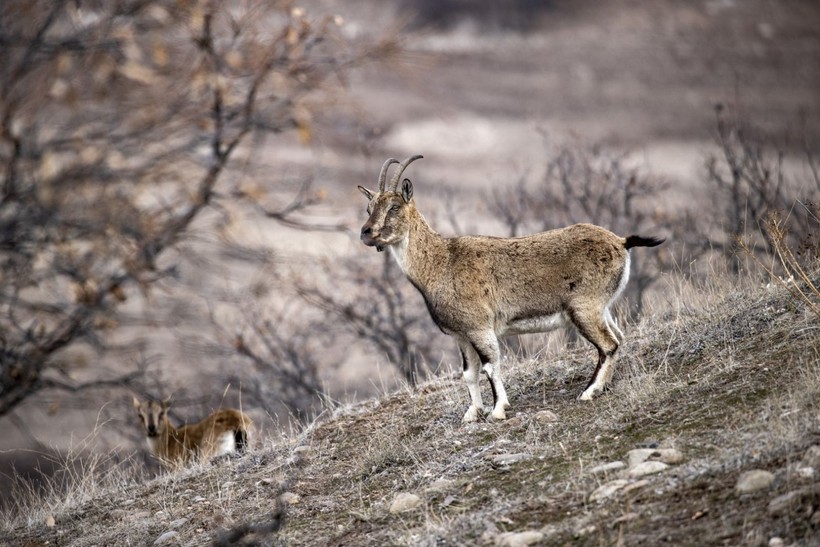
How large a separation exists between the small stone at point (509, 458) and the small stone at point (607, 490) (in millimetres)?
1381

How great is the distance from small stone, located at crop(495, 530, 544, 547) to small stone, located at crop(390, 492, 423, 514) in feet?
4.43

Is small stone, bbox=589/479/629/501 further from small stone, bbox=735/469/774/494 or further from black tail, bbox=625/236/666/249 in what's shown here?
black tail, bbox=625/236/666/249

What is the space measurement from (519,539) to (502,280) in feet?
12.5

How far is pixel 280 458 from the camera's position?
1040cm

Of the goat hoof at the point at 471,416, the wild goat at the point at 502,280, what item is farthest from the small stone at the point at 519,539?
the goat hoof at the point at 471,416

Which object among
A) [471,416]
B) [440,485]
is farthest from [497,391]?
[440,485]

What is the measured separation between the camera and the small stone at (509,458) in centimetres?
802

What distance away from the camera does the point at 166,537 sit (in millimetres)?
8641

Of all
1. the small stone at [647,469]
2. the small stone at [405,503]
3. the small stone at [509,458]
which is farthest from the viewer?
the small stone at [509,458]

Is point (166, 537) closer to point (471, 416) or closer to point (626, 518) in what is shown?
point (471, 416)

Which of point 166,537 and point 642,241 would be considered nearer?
point 166,537

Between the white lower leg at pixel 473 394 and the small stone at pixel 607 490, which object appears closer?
the small stone at pixel 607 490

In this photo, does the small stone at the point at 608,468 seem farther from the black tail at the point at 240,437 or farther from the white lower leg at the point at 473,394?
the black tail at the point at 240,437

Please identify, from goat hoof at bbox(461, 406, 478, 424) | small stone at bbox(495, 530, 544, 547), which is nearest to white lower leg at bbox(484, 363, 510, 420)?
goat hoof at bbox(461, 406, 478, 424)
